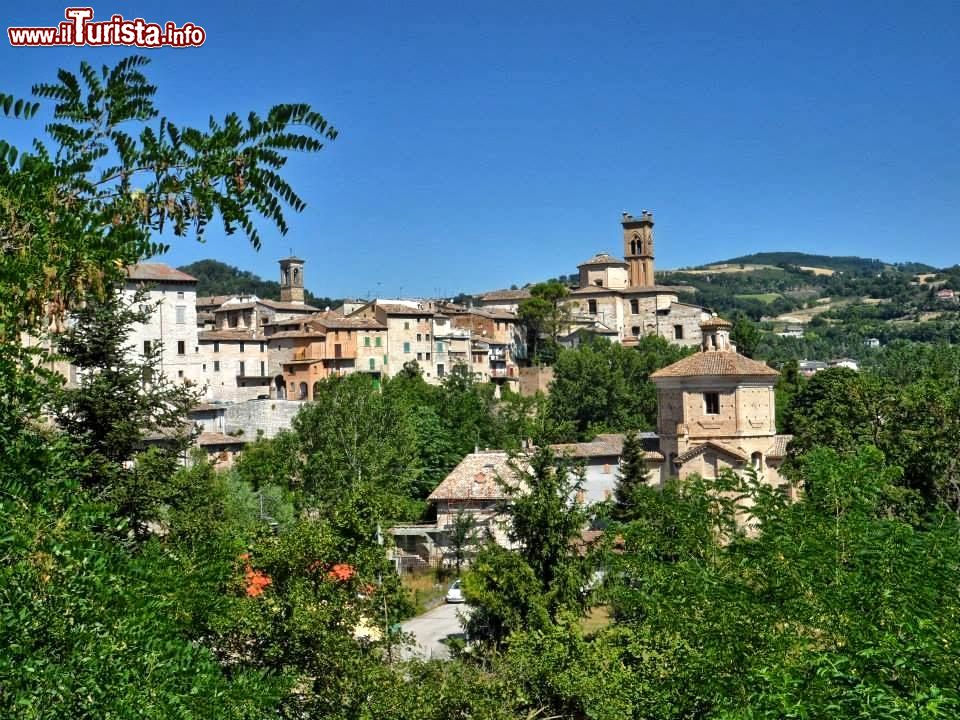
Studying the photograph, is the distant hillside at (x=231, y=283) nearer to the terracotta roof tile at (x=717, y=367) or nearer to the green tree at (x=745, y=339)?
the green tree at (x=745, y=339)

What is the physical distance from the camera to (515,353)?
8006cm

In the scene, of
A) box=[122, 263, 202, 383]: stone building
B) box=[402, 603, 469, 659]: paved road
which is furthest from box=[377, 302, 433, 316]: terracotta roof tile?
box=[402, 603, 469, 659]: paved road

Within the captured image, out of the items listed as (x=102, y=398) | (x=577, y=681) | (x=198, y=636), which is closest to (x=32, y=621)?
(x=198, y=636)

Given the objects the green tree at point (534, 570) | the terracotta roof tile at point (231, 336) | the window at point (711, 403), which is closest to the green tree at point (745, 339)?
the terracotta roof tile at point (231, 336)

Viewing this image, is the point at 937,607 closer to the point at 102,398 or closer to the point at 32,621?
the point at 32,621

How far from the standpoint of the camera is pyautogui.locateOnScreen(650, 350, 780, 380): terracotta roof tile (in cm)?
3575

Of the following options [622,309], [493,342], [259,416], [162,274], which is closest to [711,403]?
[259,416]

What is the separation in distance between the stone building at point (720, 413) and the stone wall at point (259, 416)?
1038 inches

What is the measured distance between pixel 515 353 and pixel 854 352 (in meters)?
74.9

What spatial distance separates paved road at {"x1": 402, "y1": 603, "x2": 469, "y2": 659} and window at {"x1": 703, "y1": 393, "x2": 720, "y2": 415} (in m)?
11.4

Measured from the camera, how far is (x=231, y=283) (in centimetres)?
16212

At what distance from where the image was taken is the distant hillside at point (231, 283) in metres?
150

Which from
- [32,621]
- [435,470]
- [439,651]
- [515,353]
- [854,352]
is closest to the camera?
[32,621]

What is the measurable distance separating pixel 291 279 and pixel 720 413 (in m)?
60.5
